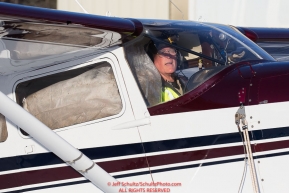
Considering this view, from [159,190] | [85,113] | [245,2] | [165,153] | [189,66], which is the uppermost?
[245,2]

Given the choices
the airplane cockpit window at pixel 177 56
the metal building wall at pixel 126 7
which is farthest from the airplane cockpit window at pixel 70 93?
the metal building wall at pixel 126 7

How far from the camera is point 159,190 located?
3.77 meters

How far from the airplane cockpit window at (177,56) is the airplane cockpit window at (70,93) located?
23 cm

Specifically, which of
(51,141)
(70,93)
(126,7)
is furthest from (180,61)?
(126,7)

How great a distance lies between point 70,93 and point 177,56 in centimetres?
87

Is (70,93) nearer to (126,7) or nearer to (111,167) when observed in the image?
(111,167)

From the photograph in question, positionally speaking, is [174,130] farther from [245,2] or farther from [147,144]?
[245,2]

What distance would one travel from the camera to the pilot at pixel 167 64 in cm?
402

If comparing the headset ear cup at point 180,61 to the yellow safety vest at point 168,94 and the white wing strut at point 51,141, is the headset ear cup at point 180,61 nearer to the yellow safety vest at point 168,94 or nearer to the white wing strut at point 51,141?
the yellow safety vest at point 168,94

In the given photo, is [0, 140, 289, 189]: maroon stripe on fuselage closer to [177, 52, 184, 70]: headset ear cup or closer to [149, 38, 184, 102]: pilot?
[149, 38, 184, 102]: pilot

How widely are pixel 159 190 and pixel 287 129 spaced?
103 centimetres

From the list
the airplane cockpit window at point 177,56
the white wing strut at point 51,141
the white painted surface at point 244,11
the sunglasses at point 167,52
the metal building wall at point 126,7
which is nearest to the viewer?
the white wing strut at point 51,141

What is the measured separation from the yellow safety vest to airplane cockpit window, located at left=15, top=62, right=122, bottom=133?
35 centimetres

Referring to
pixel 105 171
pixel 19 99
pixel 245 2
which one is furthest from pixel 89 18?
pixel 245 2
